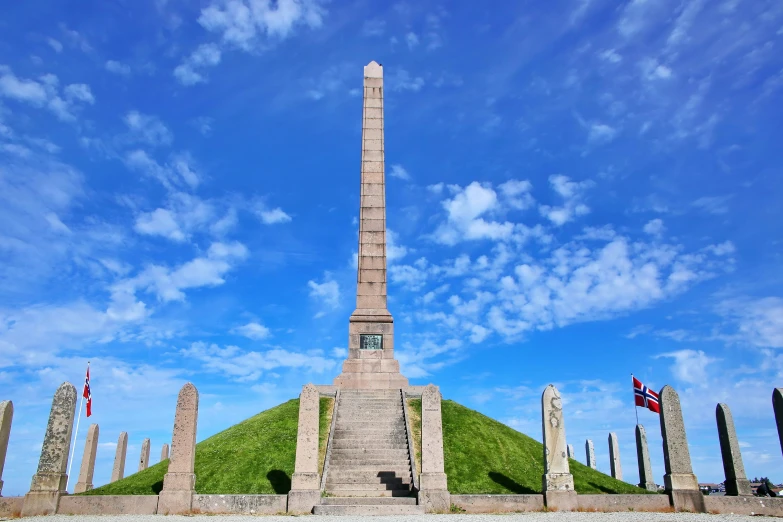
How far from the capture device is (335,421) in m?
21.0

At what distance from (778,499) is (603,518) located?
214 inches

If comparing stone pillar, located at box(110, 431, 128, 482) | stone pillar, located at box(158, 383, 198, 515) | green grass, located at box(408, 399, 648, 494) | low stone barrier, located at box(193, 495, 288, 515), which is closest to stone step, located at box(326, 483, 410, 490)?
green grass, located at box(408, 399, 648, 494)

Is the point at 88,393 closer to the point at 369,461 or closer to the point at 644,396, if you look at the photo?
the point at 369,461

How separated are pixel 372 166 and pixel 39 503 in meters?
19.6

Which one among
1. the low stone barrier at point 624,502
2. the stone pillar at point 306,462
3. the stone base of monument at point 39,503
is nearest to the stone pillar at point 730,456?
the low stone barrier at point 624,502

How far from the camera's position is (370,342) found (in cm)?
2567

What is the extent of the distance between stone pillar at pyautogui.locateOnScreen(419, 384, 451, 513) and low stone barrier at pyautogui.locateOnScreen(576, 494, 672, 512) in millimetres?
3527

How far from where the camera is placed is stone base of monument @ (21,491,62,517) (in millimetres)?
14164

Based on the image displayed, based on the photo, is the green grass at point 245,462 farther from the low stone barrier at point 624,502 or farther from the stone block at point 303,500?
the low stone barrier at point 624,502

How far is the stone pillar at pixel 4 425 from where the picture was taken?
14.9 meters

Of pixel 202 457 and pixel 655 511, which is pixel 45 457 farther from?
pixel 655 511

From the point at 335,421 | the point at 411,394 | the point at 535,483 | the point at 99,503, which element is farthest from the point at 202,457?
the point at 535,483

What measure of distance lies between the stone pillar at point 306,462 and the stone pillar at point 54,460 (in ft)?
19.4

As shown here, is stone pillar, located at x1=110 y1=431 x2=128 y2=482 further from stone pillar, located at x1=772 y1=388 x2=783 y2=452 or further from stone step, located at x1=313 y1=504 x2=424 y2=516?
stone pillar, located at x1=772 y1=388 x2=783 y2=452
